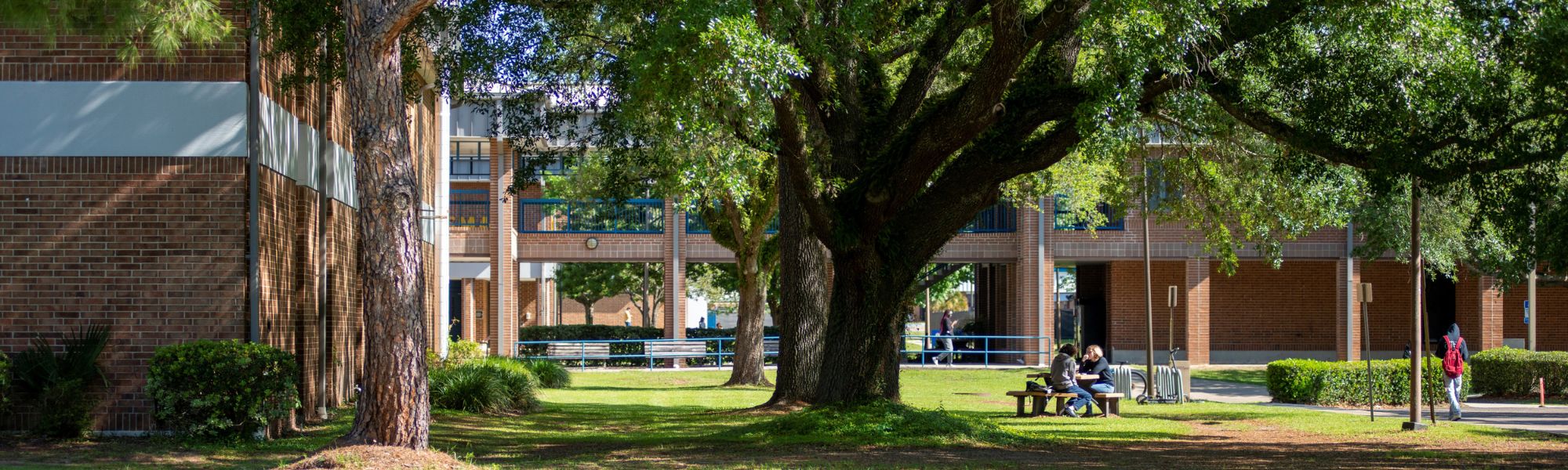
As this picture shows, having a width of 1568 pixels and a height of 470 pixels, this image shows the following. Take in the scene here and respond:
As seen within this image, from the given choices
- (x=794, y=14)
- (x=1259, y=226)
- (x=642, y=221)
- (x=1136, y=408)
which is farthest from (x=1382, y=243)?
(x=794, y=14)

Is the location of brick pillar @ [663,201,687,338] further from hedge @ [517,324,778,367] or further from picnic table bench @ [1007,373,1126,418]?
picnic table bench @ [1007,373,1126,418]

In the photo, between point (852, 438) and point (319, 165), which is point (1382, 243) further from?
point (319, 165)

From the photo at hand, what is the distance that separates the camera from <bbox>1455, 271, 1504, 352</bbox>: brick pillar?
105ft

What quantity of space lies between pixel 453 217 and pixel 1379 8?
27599mm

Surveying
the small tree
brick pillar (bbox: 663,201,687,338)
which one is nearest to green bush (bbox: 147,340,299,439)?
brick pillar (bbox: 663,201,687,338)

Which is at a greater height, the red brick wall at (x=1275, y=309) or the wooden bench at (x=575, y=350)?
the red brick wall at (x=1275, y=309)

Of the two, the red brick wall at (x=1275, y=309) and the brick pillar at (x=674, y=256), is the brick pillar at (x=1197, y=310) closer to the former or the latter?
the red brick wall at (x=1275, y=309)

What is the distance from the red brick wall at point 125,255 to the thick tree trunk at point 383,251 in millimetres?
3425

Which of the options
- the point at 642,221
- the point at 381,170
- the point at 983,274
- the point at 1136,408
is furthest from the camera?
the point at 983,274

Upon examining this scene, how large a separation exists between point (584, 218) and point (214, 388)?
22.3m

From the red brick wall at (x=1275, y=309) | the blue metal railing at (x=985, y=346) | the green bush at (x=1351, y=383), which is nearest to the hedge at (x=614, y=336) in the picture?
the blue metal railing at (x=985, y=346)

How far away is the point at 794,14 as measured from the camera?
1141cm

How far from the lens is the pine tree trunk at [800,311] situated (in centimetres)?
1744

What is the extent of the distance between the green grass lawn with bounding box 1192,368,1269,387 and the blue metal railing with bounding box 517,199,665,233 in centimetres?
1360
